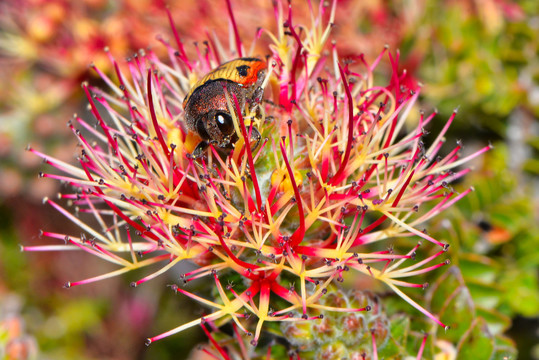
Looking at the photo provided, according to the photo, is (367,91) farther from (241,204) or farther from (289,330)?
(289,330)

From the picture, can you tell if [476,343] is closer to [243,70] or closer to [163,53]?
[243,70]

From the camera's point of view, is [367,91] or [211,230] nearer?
[211,230]

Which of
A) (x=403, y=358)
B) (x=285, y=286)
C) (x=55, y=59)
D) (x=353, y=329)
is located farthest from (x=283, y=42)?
(x=55, y=59)

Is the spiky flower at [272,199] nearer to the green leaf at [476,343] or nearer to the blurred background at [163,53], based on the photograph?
the green leaf at [476,343]

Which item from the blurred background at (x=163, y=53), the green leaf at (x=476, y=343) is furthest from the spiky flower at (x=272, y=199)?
the blurred background at (x=163, y=53)

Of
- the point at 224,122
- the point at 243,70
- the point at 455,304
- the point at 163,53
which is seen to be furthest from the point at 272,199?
the point at 163,53

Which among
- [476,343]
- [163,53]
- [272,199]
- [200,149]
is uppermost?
[163,53]
